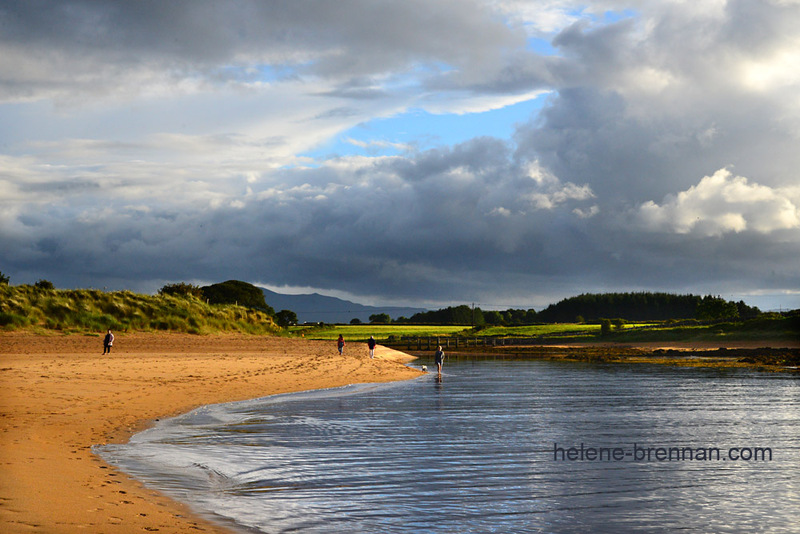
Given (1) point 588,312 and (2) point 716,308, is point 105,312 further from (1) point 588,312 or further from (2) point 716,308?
(1) point 588,312

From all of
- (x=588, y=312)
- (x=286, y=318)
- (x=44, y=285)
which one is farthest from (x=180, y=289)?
(x=588, y=312)

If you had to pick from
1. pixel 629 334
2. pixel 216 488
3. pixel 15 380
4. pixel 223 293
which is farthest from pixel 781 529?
pixel 223 293

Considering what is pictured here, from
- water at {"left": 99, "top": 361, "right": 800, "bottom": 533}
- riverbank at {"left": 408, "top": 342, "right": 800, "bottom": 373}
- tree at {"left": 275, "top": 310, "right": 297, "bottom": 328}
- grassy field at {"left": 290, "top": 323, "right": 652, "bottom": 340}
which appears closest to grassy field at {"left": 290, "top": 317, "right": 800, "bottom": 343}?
grassy field at {"left": 290, "top": 323, "right": 652, "bottom": 340}

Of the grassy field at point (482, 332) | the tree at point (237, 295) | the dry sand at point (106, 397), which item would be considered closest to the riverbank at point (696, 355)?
the grassy field at point (482, 332)

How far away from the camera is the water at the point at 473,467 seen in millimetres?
10125

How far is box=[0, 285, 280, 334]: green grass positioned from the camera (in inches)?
1896

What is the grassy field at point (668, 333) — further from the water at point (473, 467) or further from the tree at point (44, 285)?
the water at point (473, 467)

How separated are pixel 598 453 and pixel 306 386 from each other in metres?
20.3

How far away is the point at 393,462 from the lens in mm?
14211

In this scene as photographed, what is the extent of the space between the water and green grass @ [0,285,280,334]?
3029 centimetres

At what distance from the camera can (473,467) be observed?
13.8 meters

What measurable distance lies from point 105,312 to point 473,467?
48.1 meters

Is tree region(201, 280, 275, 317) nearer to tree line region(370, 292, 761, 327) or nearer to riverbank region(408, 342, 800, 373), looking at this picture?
riverbank region(408, 342, 800, 373)

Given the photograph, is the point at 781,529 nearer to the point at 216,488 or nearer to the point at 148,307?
the point at 216,488
